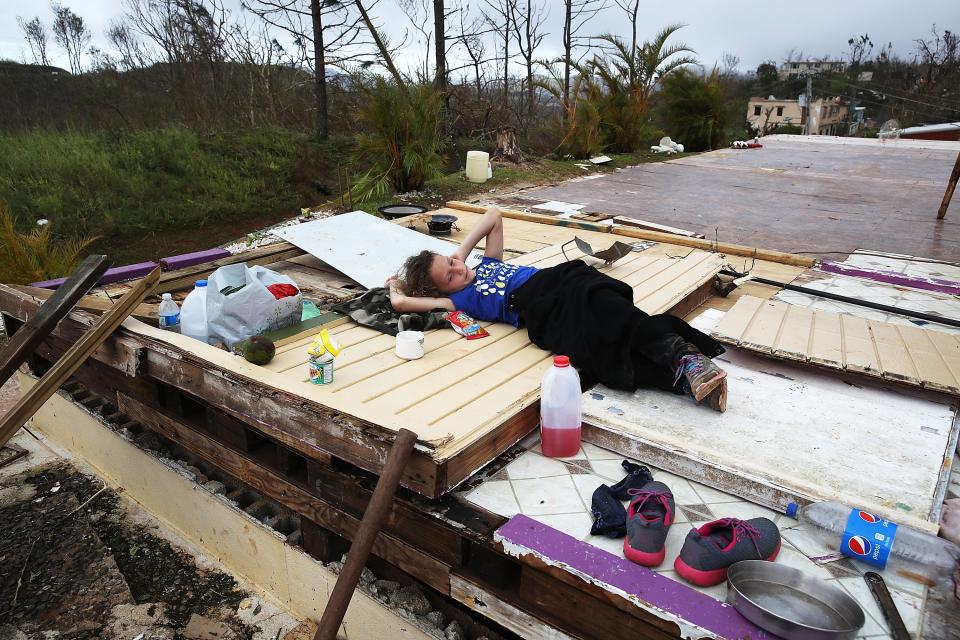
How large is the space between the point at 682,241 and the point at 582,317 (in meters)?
2.94

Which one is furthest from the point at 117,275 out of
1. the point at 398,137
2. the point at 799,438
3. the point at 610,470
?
the point at 799,438

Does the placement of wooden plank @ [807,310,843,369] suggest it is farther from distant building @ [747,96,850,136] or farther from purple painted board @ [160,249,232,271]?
distant building @ [747,96,850,136]

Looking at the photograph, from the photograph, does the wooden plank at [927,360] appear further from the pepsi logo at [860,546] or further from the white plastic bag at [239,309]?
the white plastic bag at [239,309]

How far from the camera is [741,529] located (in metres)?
1.86

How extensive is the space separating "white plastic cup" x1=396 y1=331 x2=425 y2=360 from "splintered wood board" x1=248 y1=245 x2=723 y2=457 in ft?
0.12

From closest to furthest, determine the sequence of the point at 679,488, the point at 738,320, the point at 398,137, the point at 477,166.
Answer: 1. the point at 679,488
2. the point at 738,320
3. the point at 398,137
4. the point at 477,166

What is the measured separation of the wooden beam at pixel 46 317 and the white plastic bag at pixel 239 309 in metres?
0.68

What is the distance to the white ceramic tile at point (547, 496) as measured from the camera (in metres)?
2.13

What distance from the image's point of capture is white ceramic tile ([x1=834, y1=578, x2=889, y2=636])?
164 cm

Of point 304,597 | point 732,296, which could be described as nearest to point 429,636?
point 304,597

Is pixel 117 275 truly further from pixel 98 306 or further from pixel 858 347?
pixel 858 347

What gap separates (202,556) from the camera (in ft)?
11.8

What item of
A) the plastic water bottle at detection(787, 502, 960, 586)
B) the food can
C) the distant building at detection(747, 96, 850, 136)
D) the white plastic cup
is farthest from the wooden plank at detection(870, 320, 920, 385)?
the distant building at detection(747, 96, 850, 136)

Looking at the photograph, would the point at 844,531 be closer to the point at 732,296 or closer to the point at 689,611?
the point at 689,611
